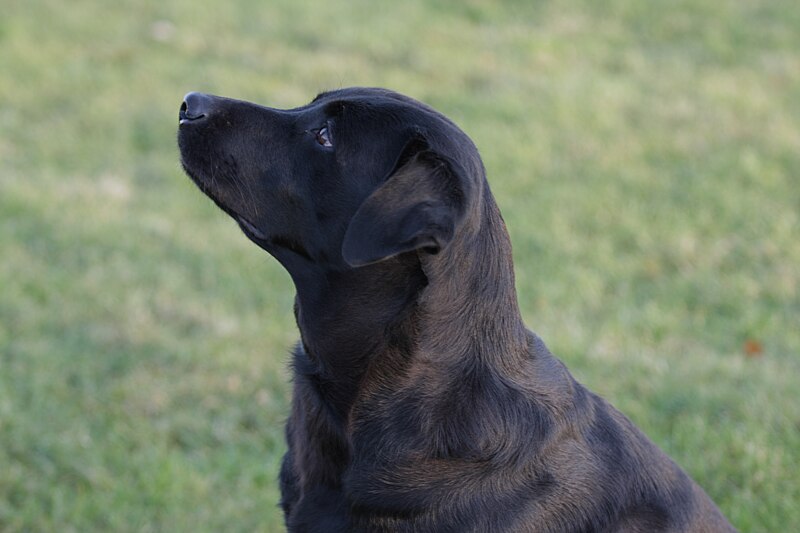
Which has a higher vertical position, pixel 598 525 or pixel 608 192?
pixel 608 192

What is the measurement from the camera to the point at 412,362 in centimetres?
279

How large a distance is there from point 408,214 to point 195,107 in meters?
0.94

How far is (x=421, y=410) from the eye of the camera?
2.76 meters

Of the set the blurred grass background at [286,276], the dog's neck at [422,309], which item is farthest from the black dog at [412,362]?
the blurred grass background at [286,276]

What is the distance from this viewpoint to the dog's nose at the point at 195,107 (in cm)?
305

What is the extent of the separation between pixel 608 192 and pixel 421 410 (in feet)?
16.3

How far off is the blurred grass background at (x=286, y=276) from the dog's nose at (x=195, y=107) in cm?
172

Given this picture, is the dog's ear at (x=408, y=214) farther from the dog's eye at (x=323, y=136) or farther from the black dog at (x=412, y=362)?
the dog's eye at (x=323, y=136)

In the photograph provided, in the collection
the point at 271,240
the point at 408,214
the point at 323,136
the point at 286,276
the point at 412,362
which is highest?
the point at 323,136

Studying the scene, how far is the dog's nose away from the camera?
3.05 meters

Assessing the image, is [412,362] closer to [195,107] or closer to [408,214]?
[408,214]

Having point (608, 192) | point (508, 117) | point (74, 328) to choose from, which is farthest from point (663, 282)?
point (74, 328)

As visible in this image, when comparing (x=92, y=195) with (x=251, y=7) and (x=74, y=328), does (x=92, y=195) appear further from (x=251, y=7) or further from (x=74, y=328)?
(x=251, y=7)

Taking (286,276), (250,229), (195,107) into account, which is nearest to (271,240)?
(250,229)
